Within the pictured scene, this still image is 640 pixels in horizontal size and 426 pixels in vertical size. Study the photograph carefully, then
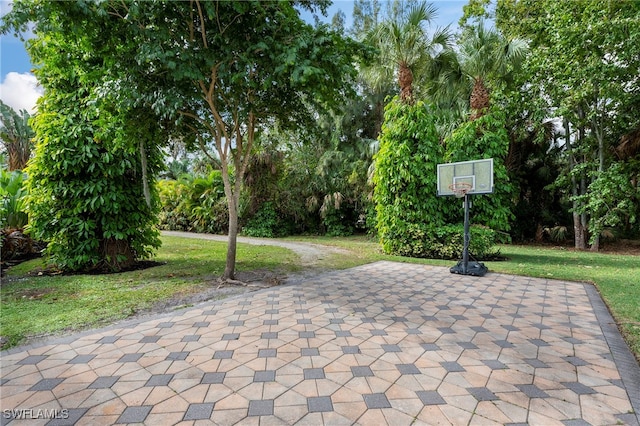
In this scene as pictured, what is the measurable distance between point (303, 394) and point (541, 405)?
1628 mm

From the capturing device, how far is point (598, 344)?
3.12 meters

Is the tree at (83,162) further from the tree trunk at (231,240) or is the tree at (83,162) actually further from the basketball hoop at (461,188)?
the basketball hoop at (461,188)

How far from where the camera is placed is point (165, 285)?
5297 millimetres

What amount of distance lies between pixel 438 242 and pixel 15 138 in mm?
15312

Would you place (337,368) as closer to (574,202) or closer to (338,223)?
(338,223)

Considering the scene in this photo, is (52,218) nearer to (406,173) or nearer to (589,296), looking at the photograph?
(406,173)

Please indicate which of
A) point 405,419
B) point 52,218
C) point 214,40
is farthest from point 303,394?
point 52,218

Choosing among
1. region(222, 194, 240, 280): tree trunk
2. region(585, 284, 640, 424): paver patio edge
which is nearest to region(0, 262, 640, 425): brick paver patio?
region(585, 284, 640, 424): paver patio edge

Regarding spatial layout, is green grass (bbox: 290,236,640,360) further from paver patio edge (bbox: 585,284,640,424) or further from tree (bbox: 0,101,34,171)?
tree (bbox: 0,101,34,171)

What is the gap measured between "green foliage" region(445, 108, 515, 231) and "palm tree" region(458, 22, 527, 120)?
0.51m

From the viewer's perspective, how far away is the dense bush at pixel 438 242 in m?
8.45

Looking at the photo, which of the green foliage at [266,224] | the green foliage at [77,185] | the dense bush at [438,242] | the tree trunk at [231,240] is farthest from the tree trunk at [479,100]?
the green foliage at [77,185]

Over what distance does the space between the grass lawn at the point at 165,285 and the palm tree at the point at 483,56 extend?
5207 mm

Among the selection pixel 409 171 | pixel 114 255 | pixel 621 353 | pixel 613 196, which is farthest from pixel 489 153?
pixel 114 255
